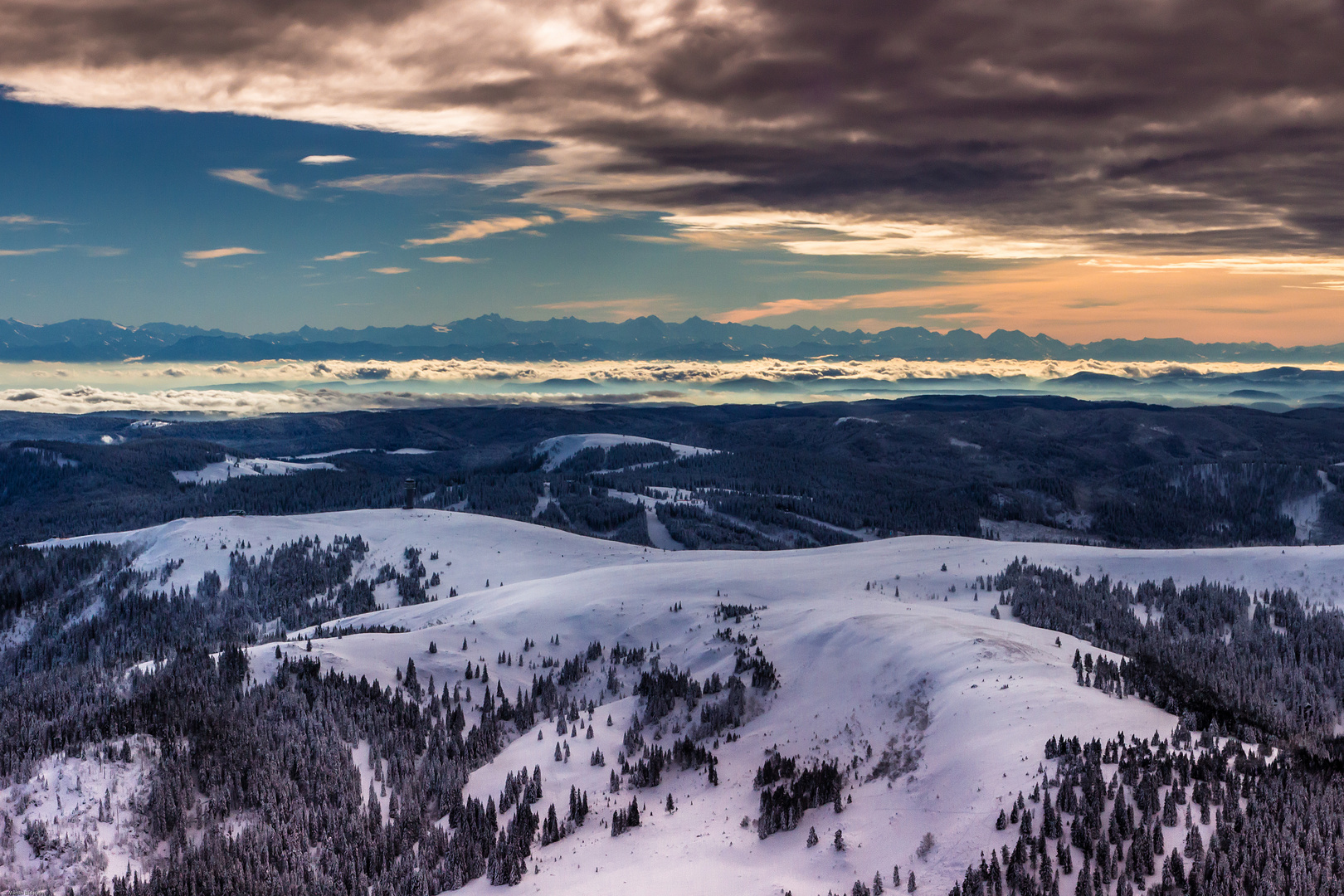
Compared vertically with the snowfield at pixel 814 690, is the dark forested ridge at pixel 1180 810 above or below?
above

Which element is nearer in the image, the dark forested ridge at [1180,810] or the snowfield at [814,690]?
the dark forested ridge at [1180,810]

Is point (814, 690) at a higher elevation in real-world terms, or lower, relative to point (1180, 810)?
lower

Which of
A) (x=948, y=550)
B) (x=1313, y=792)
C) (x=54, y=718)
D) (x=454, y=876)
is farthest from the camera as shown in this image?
(x=948, y=550)

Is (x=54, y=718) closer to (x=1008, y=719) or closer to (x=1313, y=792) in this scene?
(x=1008, y=719)

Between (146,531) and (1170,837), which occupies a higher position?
(1170,837)

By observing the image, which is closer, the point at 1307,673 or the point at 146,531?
the point at 1307,673

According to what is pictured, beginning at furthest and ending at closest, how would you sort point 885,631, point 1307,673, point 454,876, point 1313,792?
1. point 1307,673
2. point 885,631
3. point 454,876
4. point 1313,792

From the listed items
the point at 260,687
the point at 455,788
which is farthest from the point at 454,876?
the point at 260,687

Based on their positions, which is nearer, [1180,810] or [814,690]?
[1180,810]
